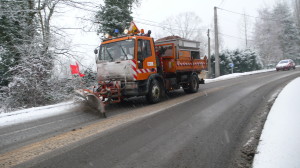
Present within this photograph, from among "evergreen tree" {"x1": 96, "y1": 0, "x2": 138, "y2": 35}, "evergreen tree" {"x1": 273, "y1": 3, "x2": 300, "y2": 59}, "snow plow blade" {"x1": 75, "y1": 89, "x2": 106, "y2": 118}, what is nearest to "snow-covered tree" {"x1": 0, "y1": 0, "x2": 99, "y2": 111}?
"snow plow blade" {"x1": 75, "y1": 89, "x2": 106, "y2": 118}

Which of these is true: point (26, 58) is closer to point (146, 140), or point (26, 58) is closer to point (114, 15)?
point (146, 140)

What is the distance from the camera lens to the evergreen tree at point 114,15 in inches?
715

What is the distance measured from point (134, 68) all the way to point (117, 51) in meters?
1.00

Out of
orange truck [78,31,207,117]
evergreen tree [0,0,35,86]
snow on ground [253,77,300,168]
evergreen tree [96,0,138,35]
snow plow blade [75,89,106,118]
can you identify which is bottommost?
snow on ground [253,77,300,168]

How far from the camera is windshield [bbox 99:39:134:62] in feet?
26.7

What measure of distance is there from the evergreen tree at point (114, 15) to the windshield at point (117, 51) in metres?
9.78

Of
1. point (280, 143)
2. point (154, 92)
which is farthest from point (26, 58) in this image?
point (280, 143)

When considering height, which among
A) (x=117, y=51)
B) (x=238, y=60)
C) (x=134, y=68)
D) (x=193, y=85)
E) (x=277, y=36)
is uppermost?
(x=277, y=36)

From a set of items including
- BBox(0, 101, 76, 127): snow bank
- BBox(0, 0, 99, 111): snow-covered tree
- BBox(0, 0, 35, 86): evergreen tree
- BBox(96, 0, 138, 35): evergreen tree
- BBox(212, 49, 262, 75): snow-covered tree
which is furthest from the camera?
BBox(212, 49, 262, 75): snow-covered tree

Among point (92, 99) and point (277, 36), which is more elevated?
point (277, 36)

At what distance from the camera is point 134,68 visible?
26.2 ft

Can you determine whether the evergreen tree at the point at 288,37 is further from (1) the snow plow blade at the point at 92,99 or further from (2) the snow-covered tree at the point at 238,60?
(1) the snow plow blade at the point at 92,99

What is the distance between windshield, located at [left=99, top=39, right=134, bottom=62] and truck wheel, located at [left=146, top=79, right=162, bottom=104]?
4.91 ft

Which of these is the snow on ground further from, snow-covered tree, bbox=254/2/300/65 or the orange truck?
snow-covered tree, bbox=254/2/300/65
